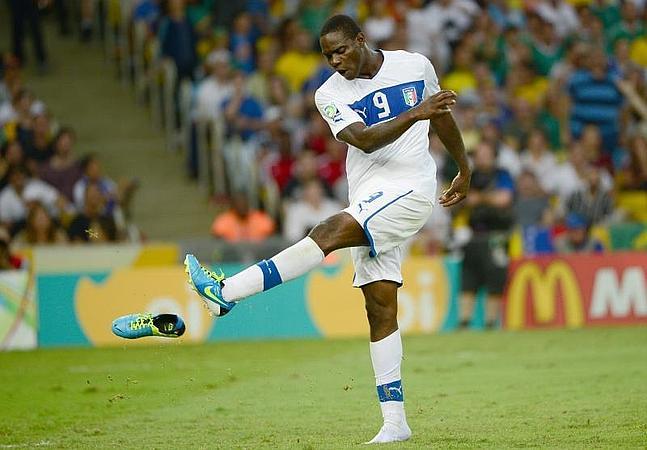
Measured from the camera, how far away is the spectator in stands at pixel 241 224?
1841 centimetres

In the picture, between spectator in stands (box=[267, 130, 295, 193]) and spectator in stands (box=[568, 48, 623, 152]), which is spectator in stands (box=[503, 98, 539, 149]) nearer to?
spectator in stands (box=[568, 48, 623, 152])

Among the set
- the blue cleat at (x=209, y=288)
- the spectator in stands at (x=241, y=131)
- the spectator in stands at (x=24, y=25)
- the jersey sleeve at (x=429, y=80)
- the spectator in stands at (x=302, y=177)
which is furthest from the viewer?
the spectator in stands at (x=24, y=25)

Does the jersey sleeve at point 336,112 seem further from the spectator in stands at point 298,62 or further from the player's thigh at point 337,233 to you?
the spectator in stands at point 298,62

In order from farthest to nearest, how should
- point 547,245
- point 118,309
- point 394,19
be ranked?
point 394,19 → point 547,245 → point 118,309

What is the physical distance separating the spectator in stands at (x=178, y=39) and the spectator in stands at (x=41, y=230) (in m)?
4.43

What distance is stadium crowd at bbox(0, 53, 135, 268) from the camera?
1759cm

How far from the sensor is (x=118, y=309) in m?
16.6

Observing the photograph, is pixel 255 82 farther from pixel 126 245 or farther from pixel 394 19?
pixel 126 245

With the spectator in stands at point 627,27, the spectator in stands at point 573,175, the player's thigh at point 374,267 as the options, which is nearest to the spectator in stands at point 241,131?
the spectator in stands at point 573,175

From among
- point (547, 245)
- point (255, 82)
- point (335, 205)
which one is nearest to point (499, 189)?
point (547, 245)

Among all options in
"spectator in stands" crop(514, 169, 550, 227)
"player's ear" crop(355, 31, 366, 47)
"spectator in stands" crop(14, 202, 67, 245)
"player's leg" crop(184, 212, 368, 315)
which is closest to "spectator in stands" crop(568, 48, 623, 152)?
"spectator in stands" crop(514, 169, 550, 227)

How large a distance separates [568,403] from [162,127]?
13478 millimetres

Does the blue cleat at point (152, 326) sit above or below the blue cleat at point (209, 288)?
below

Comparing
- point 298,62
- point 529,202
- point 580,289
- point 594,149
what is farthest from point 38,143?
point 594,149
